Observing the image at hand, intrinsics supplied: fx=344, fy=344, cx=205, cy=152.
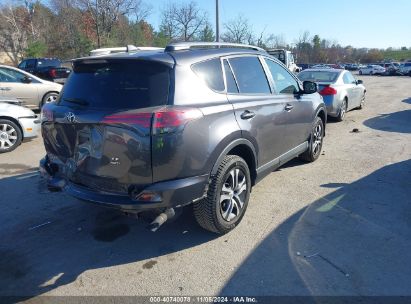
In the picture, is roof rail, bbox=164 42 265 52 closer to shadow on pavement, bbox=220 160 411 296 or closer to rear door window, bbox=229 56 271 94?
rear door window, bbox=229 56 271 94

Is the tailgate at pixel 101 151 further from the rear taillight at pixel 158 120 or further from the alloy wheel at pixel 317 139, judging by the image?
the alloy wheel at pixel 317 139

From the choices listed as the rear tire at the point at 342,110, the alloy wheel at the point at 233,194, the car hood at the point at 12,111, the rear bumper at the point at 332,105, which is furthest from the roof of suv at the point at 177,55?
the rear tire at the point at 342,110

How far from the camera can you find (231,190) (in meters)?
3.74

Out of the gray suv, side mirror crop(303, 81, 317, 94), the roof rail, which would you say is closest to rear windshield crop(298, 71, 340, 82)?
side mirror crop(303, 81, 317, 94)

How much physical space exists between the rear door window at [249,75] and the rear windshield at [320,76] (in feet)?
21.2

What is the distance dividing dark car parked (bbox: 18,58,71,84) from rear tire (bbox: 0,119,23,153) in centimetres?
1029

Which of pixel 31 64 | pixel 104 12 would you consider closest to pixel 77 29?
pixel 104 12

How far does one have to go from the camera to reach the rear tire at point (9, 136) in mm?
7137

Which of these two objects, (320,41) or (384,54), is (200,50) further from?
(384,54)

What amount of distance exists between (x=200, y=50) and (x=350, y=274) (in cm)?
261

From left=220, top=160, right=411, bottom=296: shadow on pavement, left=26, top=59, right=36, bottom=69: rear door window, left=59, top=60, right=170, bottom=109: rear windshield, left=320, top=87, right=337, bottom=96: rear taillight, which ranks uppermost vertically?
left=26, top=59, right=36, bottom=69: rear door window

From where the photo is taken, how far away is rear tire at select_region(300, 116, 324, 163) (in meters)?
5.91

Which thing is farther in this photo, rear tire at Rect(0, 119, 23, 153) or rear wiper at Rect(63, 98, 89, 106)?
rear tire at Rect(0, 119, 23, 153)

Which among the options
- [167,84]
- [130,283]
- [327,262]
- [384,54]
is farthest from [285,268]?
[384,54]
